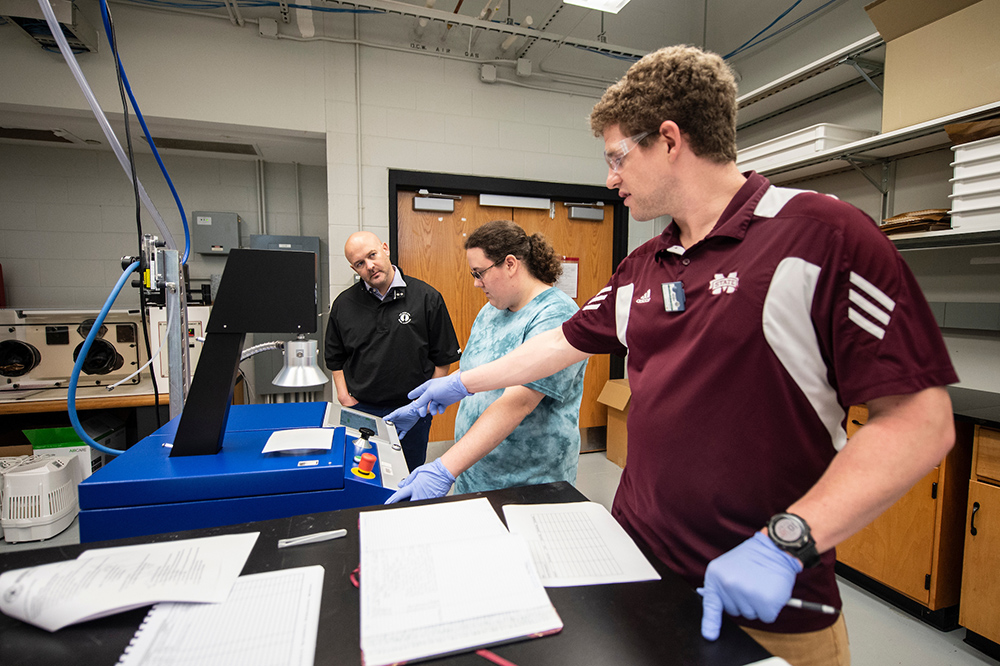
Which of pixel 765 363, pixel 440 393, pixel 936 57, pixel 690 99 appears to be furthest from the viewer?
pixel 936 57

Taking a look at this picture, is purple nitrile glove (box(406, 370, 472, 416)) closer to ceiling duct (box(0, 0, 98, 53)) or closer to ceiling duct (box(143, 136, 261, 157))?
ceiling duct (box(0, 0, 98, 53))

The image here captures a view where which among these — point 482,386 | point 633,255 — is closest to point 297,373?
point 482,386

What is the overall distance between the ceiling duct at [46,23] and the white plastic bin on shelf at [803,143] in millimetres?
3215

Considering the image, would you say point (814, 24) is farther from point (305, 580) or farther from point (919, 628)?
point (305, 580)

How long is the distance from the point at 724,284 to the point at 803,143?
7.07ft

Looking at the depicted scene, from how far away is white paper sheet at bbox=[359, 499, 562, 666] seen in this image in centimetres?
49

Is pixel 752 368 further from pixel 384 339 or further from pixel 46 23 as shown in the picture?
pixel 46 23

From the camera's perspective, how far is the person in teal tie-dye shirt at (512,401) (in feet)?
3.65

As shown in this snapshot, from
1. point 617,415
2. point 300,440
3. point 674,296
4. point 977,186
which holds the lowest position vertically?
point 617,415

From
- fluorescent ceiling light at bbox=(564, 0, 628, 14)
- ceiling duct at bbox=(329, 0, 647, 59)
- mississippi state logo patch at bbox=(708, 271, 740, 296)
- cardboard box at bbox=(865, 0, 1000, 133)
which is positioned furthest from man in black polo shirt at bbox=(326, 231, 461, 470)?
cardboard box at bbox=(865, 0, 1000, 133)

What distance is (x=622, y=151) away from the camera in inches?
33.9

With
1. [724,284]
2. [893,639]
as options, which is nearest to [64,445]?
[724,284]

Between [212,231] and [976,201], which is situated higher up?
[212,231]

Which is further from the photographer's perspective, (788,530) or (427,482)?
(427,482)
